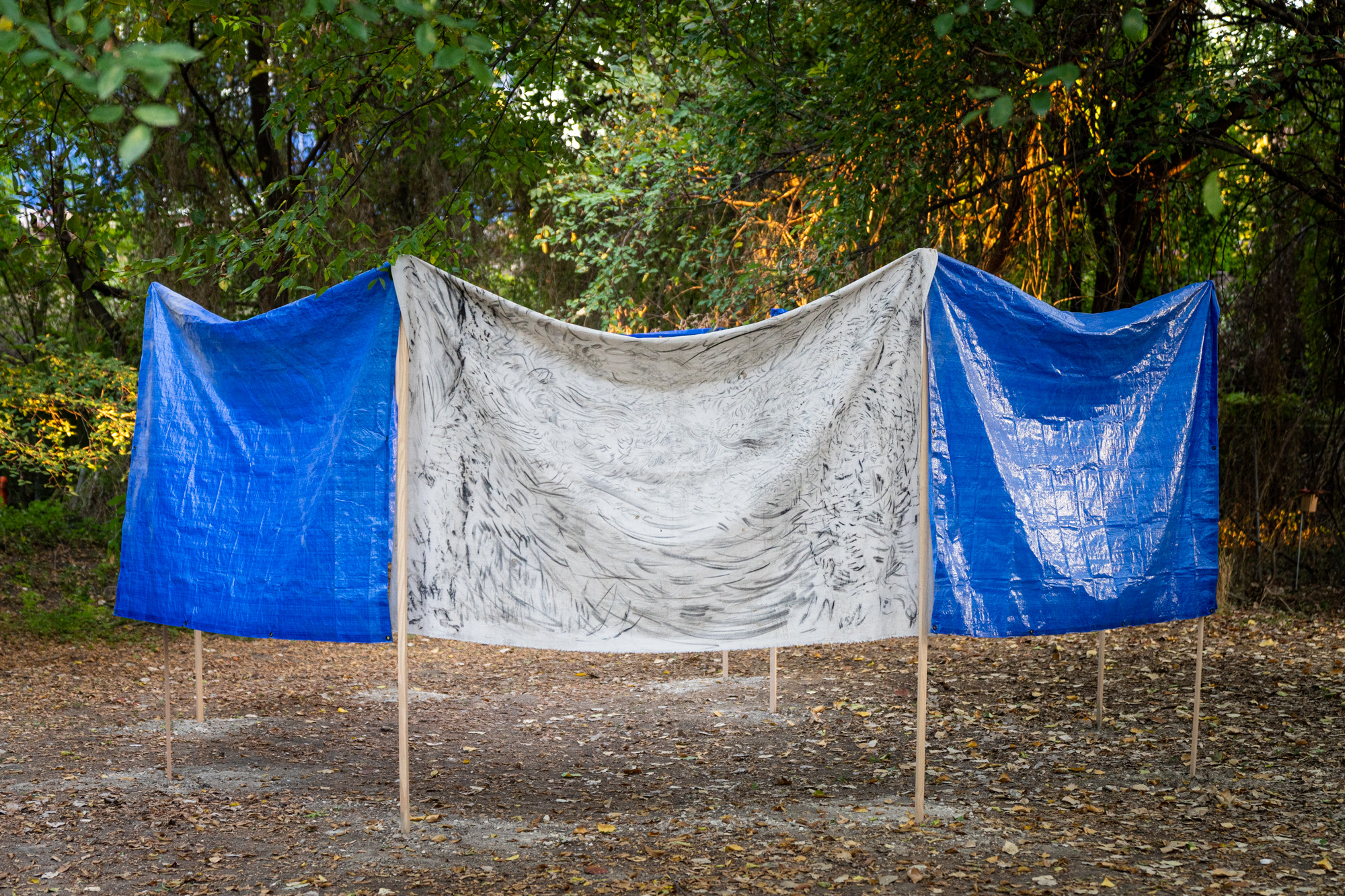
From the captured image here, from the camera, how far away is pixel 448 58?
2465 mm

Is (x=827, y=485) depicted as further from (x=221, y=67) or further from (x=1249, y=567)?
(x=221, y=67)

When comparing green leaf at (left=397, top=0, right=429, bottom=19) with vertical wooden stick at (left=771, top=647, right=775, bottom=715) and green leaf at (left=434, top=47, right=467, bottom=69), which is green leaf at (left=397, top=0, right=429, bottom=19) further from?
vertical wooden stick at (left=771, top=647, right=775, bottom=715)

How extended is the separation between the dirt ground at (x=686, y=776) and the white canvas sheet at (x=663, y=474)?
0.79 m

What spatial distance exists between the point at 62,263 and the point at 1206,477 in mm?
9062

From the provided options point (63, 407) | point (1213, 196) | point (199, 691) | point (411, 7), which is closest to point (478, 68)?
point (411, 7)

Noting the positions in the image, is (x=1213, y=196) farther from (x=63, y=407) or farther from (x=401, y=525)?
(x=63, y=407)

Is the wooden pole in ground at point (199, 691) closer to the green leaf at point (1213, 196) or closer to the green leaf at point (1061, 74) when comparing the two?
the green leaf at point (1061, 74)

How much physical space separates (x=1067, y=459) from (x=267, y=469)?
310cm

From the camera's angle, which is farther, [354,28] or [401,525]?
[401,525]

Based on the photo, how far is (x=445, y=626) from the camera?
3689 millimetres

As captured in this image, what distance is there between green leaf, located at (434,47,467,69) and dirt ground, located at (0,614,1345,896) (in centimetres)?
248

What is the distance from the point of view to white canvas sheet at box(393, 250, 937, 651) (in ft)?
12.2

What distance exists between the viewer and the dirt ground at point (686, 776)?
137 inches

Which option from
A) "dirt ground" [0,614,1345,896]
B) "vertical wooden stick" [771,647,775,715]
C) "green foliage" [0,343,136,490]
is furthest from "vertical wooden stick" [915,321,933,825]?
"green foliage" [0,343,136,490]
